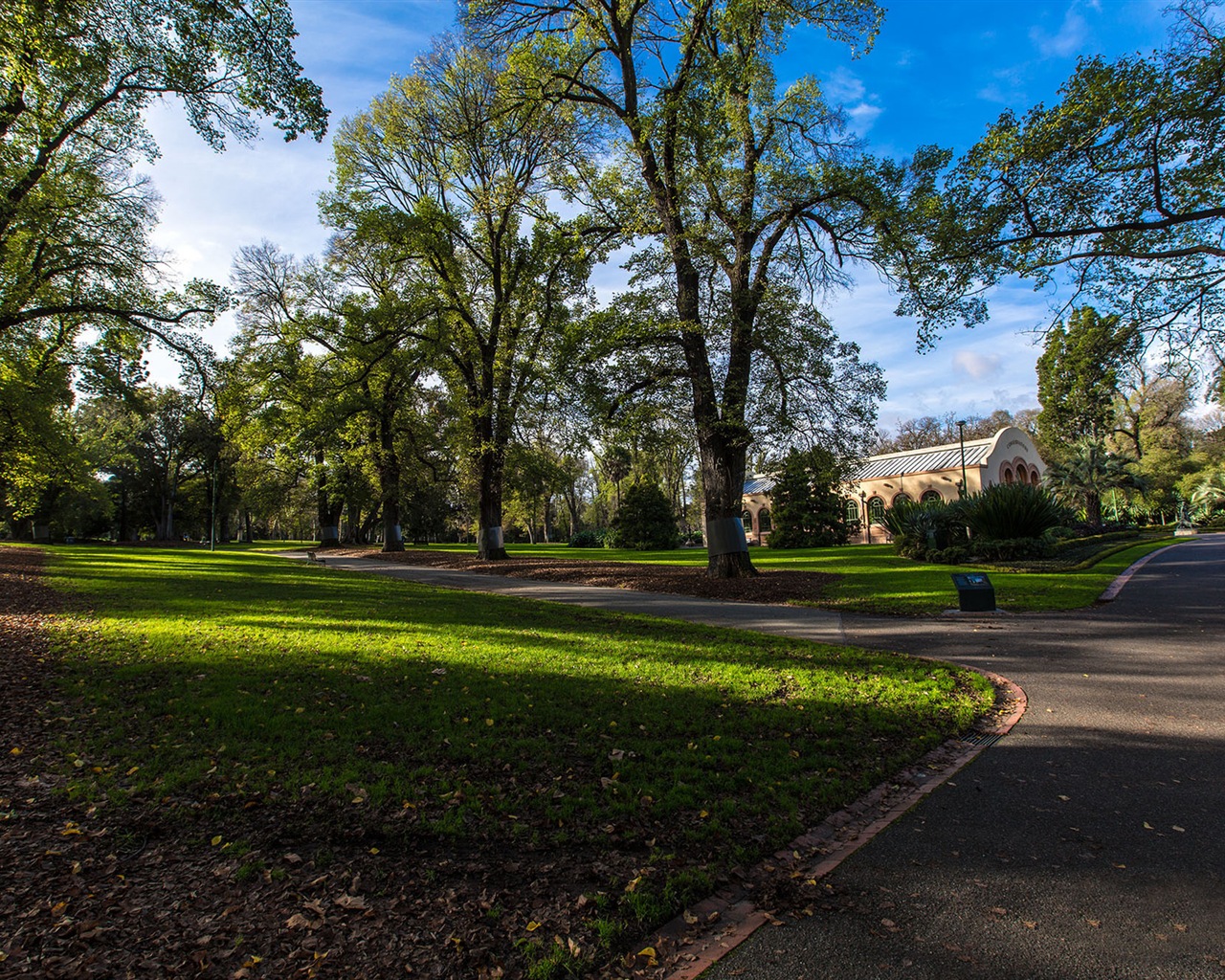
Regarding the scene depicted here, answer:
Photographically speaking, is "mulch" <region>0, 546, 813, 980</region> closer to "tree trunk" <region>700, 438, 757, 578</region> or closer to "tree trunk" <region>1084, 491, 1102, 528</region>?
"tree trunk" <region>700, 438, 757, 578</region>

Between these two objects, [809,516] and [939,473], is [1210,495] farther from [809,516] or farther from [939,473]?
[809,516]

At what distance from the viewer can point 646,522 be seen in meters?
37.5

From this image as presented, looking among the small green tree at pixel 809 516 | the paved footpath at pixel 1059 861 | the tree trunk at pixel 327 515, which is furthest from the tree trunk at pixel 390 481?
the paved footpath at pixel 1059 861

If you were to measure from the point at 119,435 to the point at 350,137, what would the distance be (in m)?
40.2

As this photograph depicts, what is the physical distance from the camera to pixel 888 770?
Result: 4.39 m

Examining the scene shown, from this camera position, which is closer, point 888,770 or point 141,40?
point 888,770

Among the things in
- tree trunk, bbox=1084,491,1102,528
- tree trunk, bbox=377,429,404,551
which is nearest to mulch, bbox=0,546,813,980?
tree trunk, bbox=377,429,404,551

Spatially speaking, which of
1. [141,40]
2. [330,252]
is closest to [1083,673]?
→ [141,40]

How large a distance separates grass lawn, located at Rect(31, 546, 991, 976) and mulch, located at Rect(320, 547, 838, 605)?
14.1ft

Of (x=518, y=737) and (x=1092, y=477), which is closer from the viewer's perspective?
(x=518, y=737)

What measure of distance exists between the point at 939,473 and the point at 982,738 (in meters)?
40.6

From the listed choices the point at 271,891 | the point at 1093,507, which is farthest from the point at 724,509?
the point at 1093,507

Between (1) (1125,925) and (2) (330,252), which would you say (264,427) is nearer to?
(2) (330,252)

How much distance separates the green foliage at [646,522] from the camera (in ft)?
122
